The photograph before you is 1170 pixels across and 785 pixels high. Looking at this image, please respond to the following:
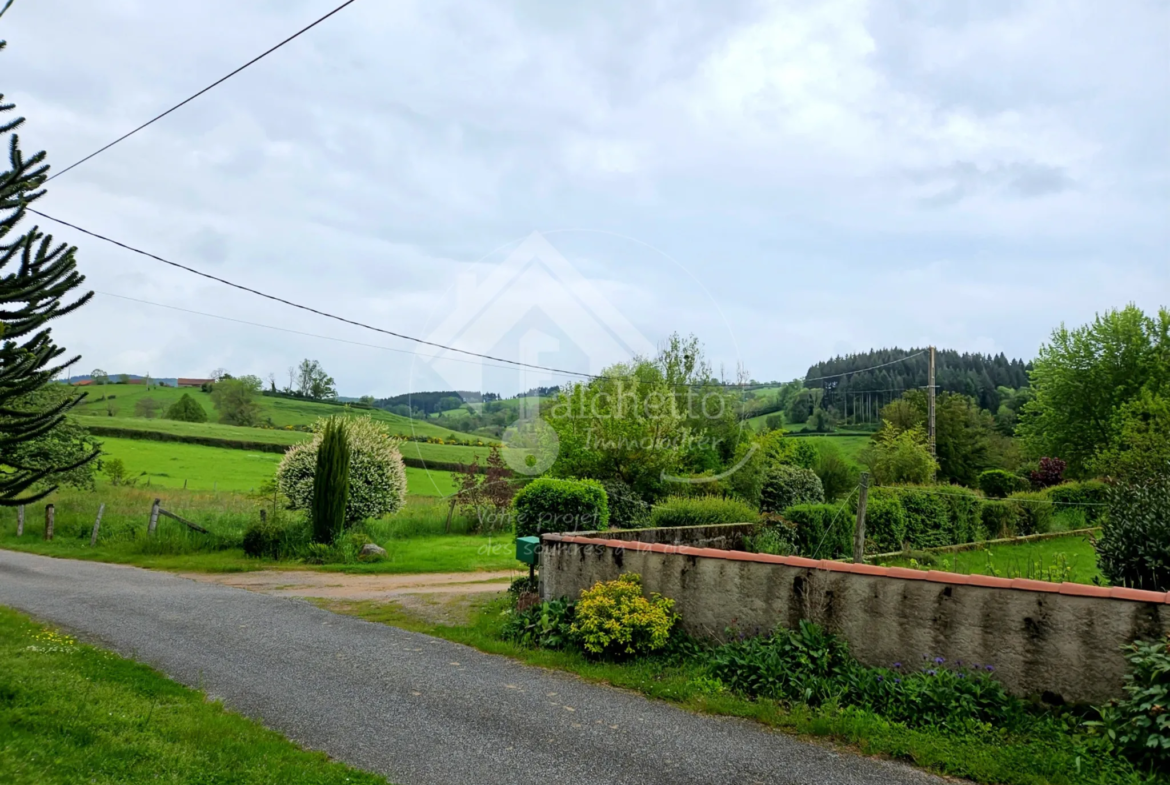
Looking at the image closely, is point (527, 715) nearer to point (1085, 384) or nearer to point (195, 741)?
point (195, 741)

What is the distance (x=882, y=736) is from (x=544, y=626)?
3848 millimetres

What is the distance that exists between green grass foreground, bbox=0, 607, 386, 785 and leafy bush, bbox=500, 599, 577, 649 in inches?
128

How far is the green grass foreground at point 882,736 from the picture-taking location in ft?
14.2

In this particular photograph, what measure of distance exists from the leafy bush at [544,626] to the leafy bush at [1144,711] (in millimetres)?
4602

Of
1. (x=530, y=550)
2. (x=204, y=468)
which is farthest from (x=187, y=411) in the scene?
(x=530, y=550)

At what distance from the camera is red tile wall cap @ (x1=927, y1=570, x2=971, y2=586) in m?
A: 5.55

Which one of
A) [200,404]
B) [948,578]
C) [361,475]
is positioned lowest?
[948,578]

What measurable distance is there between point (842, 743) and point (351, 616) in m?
6.70

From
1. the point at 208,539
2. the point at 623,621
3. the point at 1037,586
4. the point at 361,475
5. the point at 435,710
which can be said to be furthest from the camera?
the point at 361,475

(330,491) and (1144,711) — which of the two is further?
(330,491)

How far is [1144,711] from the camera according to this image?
4402 mm

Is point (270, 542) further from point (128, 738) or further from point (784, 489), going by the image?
Result: point (784, 489)

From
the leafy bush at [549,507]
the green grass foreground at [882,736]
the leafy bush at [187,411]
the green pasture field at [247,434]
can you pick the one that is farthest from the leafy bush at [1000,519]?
the leafy bush at [187,411]

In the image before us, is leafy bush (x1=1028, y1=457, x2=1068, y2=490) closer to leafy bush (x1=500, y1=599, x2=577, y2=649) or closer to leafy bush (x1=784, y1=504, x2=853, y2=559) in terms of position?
leafy bush (x1=784, y1=504, x2=853, y2=559)
